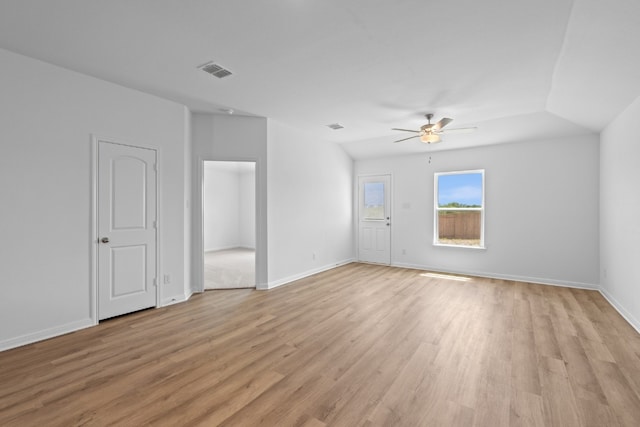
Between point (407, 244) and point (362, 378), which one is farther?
point (407, 244)

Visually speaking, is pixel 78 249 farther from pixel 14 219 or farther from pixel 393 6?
pixel 393 6

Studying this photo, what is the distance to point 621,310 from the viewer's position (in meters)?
3.75

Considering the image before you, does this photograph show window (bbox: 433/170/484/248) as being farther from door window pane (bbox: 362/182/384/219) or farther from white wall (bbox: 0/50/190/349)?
white wall (bbox: 0/50/190/349)

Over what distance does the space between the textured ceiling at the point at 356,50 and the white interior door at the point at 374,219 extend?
2.88 m

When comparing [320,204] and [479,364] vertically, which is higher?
[320,204]

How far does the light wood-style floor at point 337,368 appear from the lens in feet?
6.28

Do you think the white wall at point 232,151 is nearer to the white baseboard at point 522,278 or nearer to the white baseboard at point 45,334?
the white baseboard at point 45,334

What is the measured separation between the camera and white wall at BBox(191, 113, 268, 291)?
185 inches

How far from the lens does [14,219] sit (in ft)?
9.45

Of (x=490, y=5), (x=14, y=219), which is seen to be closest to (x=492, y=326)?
(x=490, y=5)

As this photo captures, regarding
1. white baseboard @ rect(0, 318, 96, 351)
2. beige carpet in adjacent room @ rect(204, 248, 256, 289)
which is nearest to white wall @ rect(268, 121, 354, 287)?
beige carpet in adjacent room @ rect(204, 248, 256, 289)

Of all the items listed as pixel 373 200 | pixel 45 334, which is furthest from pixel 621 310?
pixel 45 334

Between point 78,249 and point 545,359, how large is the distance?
4963 mm

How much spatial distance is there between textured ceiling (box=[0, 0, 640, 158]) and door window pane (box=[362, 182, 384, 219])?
115 inches
